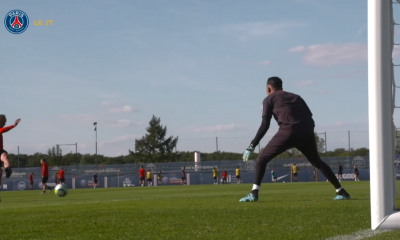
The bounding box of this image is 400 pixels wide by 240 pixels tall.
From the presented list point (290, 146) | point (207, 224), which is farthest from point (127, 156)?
point (207, 224)

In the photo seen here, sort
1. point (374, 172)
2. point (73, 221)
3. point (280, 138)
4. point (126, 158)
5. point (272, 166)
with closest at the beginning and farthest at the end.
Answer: point (374, 172), point (73, 221), point (280, 138), point (272, 166), point (126, 158)

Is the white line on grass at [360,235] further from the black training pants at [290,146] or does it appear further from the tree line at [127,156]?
the tree line at [127,156]

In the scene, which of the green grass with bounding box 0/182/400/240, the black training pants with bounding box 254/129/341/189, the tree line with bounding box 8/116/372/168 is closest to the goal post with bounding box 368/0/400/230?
the green grass with bounding box 0/182/400/240

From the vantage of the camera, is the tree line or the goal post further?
the tree line

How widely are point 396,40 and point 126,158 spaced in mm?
60738

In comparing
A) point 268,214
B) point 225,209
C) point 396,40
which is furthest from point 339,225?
point 225,209

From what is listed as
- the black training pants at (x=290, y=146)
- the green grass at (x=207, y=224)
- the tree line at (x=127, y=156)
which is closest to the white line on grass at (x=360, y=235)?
the green grass at (x=207, y=224)

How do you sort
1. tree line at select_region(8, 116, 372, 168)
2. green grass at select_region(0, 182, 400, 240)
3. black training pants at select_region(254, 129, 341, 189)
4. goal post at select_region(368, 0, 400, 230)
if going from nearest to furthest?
goal post at select_region(368, 0, 400, 230)
green grass at select_region(0, 182, 400, 240)
black training pants at select_region(254, 129, 341, 189)
tree line at select_region(8, 116, 372, 168)

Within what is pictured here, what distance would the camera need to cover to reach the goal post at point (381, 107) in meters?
3.93

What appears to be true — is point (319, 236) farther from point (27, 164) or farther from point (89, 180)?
point (27, 164)

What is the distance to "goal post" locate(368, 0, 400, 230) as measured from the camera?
12.9 feet

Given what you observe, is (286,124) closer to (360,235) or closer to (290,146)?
(290,146)

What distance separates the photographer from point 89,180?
55094mm

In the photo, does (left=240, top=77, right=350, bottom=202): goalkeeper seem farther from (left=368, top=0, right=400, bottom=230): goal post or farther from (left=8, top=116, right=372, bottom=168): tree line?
(left=8, top=116, right=372, bottom=168): tree line
